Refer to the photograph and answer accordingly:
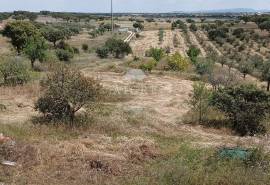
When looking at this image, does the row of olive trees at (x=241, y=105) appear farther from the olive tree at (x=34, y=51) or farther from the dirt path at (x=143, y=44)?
the dirt path at (x=143, y=44)

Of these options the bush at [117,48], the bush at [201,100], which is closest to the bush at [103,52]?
the bush at [117,48]

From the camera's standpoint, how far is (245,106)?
19828mm

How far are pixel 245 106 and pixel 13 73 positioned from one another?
13.3 metres

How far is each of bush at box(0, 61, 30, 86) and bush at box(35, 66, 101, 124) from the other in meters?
9.00

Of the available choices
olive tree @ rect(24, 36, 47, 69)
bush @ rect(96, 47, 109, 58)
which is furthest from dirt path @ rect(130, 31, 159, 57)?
olive tree @ rect(24, 36, 47, 69)

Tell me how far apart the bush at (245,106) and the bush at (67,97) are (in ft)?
17.2

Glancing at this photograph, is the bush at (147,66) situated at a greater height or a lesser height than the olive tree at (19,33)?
lesser

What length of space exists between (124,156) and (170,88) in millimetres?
17330

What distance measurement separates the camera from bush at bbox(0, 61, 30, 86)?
27.3 m

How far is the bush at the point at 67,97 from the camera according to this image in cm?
1833

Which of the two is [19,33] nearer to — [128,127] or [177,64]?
[177,64]

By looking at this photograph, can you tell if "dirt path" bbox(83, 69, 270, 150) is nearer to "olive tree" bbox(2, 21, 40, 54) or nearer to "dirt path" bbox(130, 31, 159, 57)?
"olive tree" bbox(2, 21, 40, 54)

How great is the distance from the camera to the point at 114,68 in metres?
37.7

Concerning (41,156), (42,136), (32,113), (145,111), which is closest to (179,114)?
(145,111)
